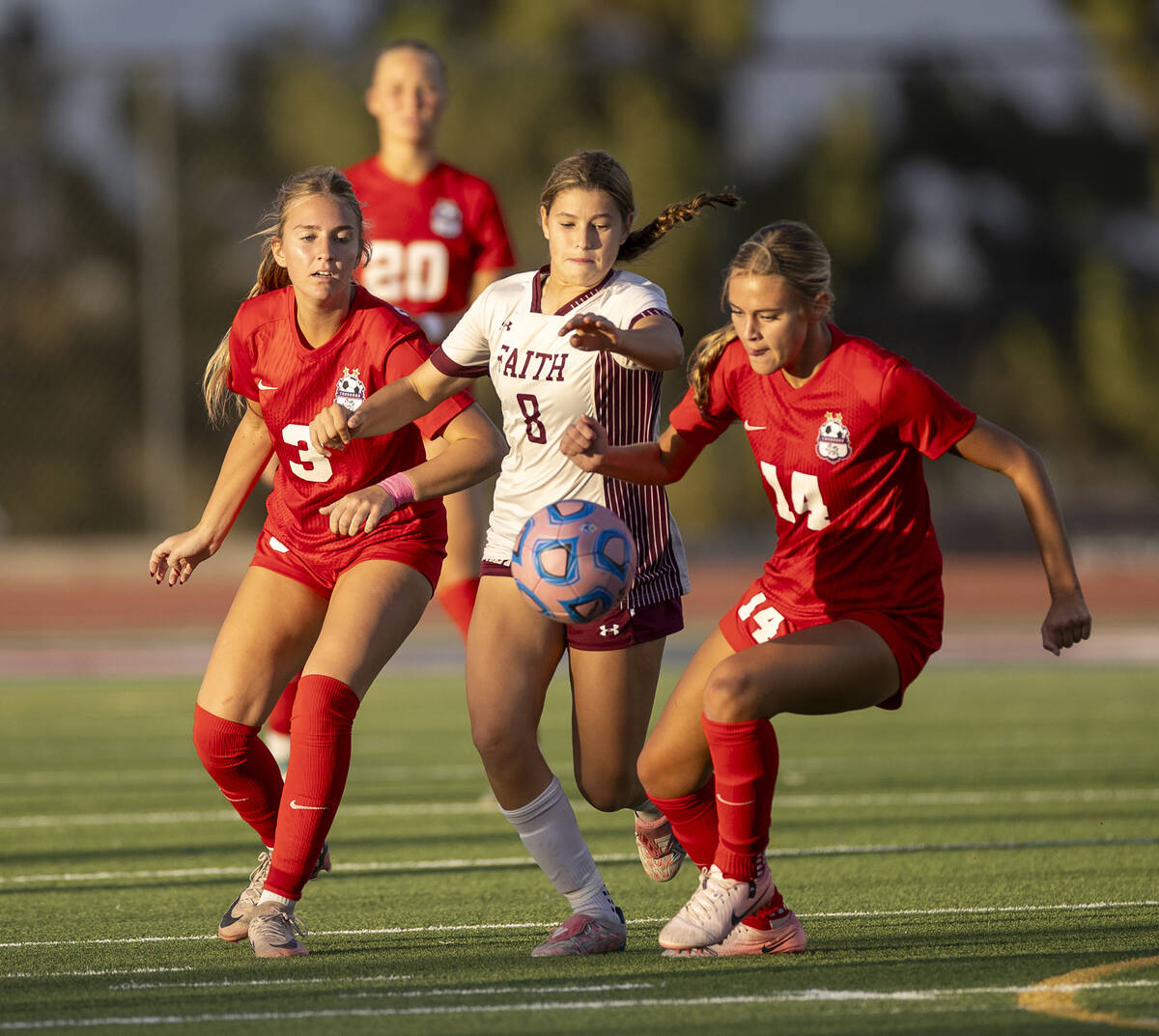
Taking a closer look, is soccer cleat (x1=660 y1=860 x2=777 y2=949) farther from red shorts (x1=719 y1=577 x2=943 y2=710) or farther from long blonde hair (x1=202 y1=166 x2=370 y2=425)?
long blonde hair (x1=202 y1=166 x2=370 y2=425)

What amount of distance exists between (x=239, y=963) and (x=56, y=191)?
17.3 m

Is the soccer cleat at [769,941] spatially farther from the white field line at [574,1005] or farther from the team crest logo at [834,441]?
the team crest logo at [834,441]

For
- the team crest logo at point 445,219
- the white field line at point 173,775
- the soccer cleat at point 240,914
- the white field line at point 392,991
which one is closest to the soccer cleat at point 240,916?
the soccer cleat at point 240,914

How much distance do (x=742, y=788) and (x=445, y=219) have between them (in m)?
3.70

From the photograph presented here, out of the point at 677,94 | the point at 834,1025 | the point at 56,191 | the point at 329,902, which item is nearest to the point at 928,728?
the point at 329,902

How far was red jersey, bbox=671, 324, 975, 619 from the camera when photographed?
4.69 metres

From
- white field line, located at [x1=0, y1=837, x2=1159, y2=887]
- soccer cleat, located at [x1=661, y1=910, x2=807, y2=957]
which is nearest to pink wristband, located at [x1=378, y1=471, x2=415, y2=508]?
soccer cleat, located at [x1=661, y1=910, x2=807, y2=957]

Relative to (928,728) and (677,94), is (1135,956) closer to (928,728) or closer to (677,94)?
(928,728)

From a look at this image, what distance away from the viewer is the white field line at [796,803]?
7.92 meters

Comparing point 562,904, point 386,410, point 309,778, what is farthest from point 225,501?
point 562,904

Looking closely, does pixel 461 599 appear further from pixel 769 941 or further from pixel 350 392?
pixel 769 941

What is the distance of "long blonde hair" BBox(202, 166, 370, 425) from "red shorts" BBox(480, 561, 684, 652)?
0.98m

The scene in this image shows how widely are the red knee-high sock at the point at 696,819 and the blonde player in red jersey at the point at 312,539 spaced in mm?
844

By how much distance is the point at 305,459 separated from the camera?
16.9 feet
